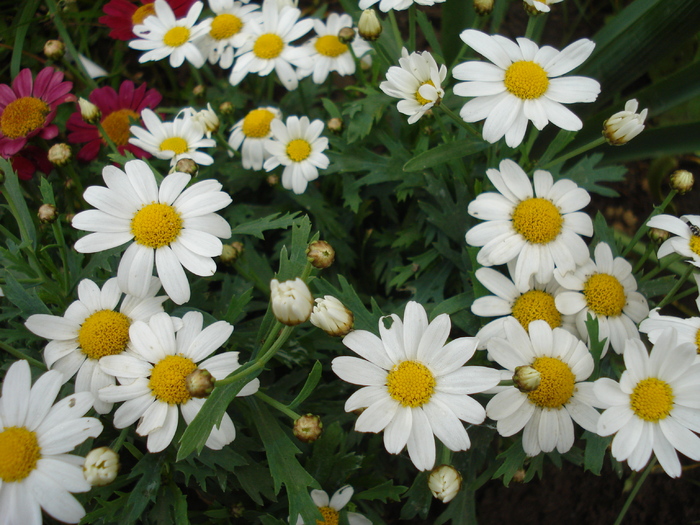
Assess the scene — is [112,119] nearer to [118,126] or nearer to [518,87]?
[118,126]

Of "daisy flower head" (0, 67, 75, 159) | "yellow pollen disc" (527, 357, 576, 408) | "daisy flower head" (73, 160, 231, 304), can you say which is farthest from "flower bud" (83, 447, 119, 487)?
"daisy flower head" (0, 67, 75, 159)

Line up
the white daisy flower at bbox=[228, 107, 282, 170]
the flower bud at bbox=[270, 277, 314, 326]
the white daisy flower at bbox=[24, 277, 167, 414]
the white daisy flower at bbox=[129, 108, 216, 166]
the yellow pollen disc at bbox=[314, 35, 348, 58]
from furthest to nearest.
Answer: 1. the yellow pollen disc at bbox=[314, 35, 348, 58]
2. the white daisy flower at bbox=[228, 107, 282, 170]
3. the white daisy flower at bbox=[129, 108, 216, 166]
4. the white daisy flower at bbox=[24, 277, 167, 414]
5. the flower bud at bbox=[270, 277, 314, 326]

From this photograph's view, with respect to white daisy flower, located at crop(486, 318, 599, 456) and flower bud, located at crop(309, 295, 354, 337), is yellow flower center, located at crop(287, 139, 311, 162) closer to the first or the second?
flower bud, located at crop(309, 295, 354, 337)

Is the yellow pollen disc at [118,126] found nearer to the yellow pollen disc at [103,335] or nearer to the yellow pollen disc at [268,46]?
the yellow pollen disc at [268,46]

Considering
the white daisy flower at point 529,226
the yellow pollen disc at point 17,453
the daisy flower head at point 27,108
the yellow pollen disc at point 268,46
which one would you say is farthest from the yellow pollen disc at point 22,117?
the white daisy flower at point 529,226

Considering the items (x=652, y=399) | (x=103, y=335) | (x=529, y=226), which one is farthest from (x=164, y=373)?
(x=652, y=399)

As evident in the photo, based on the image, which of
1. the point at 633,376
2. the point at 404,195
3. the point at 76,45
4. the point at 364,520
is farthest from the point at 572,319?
the point at 76,45
